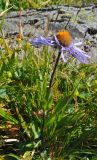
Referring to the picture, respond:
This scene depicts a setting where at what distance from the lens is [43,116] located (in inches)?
108

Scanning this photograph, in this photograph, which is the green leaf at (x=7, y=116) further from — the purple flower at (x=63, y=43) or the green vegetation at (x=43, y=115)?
the purple flower at (x=63, y=43)

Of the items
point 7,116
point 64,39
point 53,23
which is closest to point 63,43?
point 64,39

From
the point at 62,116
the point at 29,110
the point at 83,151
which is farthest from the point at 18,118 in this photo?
the point at 83,151

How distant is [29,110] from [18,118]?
0.36 ft

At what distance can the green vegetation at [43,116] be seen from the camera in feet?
9.05

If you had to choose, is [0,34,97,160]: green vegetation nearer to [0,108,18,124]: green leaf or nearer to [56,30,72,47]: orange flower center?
[0,108,18,124]: green leaf

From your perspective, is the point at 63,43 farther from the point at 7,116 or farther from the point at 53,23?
the point at 53,23

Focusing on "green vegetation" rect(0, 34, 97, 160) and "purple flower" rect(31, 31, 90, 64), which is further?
"green vegetation" rect(0, 34, 97, 160)

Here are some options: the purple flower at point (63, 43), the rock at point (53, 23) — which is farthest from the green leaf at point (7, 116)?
the rock at point (53, 23)

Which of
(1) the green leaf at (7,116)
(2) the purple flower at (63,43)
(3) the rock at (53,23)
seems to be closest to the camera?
(2) the purple flower at (63,43)

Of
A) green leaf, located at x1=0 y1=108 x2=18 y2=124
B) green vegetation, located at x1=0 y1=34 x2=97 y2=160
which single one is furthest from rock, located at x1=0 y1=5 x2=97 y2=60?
green leaf, located at x1=0 y1=108 x2=18 y2=124

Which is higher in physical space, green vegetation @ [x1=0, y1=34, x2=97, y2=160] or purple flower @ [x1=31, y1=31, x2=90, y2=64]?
purple flower @ [x1=31, y1=31, x2=90, y2=64]

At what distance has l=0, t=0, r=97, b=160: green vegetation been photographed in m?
2.76

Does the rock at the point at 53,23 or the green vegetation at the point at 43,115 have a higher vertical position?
the rock at the point at 53,23
